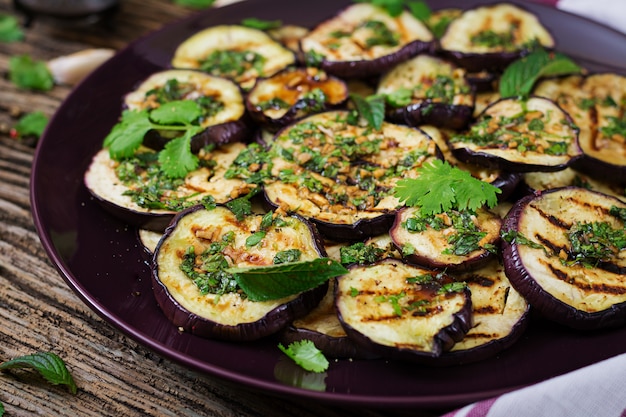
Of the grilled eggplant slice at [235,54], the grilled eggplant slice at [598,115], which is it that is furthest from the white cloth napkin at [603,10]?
the grilled eggplant slice at [235,54]

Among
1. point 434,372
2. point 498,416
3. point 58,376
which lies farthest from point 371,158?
point 58,376

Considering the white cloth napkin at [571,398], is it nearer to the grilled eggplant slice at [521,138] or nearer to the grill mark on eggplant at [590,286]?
the grill mark on eggplant at [590,286]

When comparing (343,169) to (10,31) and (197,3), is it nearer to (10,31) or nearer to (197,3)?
(197,3)

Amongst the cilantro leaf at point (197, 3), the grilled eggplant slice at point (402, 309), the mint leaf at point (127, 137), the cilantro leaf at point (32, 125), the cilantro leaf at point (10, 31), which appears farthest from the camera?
the cilantro leaf at point (197, 3)

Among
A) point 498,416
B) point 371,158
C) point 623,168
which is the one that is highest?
point 623,168

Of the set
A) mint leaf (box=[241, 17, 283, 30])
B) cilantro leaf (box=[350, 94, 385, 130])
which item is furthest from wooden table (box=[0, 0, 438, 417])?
mint leaf (box=[241, 17, 283, 30])

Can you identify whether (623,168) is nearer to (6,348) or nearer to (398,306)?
(398,306)

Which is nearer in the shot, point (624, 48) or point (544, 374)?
point (544, 374)
